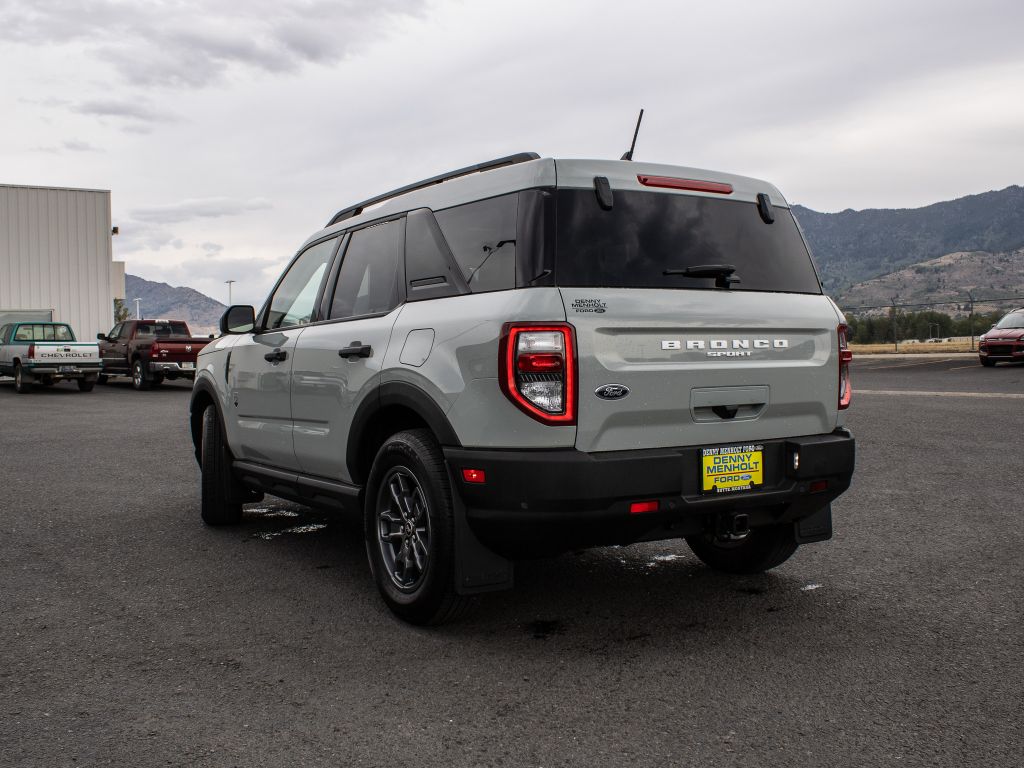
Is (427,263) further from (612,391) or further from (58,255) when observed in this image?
(58,255)

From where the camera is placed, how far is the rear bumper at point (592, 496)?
3.75 meters

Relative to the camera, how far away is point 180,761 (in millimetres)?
2992

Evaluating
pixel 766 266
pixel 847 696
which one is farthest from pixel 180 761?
pixel 766 266

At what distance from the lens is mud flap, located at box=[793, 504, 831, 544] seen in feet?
15.3

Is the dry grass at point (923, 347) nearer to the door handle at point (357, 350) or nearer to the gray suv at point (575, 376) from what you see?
the gray suv at point (575, 376)

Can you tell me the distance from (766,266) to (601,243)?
0.95 meters

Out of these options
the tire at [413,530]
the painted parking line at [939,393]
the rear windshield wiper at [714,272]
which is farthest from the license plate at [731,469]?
the painted parking line at [939,393]

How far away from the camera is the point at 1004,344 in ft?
86.8

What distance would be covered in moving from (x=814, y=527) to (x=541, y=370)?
6.02 ft

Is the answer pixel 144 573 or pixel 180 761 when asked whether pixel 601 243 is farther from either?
pixel 144 573

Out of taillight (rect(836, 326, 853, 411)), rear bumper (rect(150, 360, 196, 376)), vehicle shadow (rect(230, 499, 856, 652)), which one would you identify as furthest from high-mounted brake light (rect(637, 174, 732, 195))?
rear bumper (rect(150, 360, 196, 376))

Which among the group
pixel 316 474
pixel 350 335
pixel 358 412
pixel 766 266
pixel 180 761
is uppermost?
pixel 766 266

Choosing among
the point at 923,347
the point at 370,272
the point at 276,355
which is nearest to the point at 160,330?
the point at 276,355

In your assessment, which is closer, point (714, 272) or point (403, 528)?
point (714, 272)
